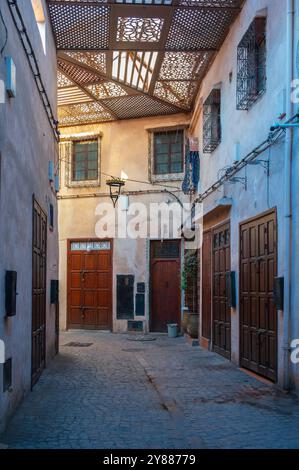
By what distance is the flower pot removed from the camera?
13.7 metres

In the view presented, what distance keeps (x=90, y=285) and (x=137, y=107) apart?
528 cm

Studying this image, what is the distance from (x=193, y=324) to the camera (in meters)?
13.8

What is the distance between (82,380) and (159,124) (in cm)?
945

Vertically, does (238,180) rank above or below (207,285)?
above

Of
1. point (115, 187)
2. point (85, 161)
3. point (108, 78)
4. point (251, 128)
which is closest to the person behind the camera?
point (251, 128)

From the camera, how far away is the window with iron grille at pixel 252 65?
8398 mm

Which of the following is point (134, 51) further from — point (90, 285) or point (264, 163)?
point (90, 285)

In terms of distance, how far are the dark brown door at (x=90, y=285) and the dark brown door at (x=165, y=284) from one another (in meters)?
1.29

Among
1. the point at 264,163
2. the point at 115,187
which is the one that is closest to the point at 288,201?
the point at 264,163

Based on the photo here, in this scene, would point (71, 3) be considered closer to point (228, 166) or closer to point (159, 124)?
point (228, 166)

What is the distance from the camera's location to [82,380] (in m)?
8.38

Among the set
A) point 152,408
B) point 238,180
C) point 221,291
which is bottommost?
point 152,408

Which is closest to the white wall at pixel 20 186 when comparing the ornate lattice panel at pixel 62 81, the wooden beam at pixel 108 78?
the wooden beam at pixel 108 78

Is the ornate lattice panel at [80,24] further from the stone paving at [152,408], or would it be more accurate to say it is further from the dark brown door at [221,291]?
the stone paving at [152,408]
